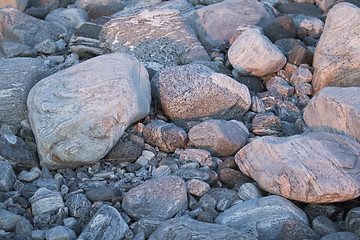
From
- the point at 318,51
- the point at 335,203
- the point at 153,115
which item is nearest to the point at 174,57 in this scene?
the point at 153,115

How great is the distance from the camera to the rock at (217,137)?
150 inches

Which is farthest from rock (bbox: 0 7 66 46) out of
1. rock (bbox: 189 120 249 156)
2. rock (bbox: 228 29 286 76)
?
rock (bbox: 189 120 249 156)

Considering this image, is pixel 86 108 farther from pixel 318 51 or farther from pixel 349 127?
pixel 318 51

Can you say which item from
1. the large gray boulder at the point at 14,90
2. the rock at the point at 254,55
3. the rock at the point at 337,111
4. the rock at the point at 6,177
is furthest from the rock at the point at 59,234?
the rock at the point at 254,55

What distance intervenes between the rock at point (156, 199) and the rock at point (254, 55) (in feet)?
7.70

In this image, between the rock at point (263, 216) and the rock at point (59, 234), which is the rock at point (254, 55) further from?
the rock at point (59, 234)

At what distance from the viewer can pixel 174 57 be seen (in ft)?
18.2

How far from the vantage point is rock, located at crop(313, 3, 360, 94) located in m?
4.84

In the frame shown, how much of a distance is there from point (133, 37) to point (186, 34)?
75cm

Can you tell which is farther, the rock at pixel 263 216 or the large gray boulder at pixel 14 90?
the large gray boulder at pixel 14 90

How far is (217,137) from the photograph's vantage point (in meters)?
3.80

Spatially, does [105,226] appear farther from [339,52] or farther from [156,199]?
[339,52]

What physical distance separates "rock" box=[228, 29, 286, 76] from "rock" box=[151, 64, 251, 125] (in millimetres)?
614

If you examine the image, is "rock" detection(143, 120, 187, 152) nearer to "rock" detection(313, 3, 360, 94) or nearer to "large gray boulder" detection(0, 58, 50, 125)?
"large gray boulder" detection(0, 58, 50, 125)
